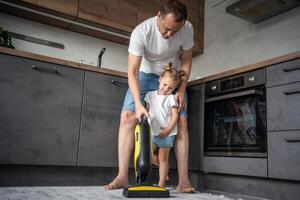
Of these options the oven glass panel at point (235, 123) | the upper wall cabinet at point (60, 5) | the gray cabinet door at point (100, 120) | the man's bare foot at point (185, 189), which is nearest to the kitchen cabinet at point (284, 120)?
the oven glass panel at point (235, 123)

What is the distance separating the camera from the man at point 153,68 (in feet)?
5.58

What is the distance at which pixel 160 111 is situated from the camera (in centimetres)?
176

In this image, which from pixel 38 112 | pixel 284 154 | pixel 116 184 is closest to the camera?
pixel 284 154

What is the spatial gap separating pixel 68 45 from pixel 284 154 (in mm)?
1843

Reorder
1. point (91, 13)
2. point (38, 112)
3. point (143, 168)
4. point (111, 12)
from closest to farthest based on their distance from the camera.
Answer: point (143, 168)
point (38, 112)
point (91, 13)
point (111, 12)

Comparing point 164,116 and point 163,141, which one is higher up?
point 164,116

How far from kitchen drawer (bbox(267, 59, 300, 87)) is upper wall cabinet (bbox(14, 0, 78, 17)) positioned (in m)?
1.45

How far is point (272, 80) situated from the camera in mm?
1681

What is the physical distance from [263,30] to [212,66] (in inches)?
22.5

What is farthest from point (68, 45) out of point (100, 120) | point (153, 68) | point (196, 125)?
point (196, 125)

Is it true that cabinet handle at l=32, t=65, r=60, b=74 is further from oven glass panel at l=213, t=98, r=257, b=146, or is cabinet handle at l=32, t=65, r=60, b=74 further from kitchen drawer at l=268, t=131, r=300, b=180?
kitchen drawer at l=268, t=131, r=300, b=180

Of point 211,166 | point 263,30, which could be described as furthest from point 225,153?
point 263,30

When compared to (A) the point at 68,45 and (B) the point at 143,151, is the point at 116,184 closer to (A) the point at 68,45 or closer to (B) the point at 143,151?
(B) the point at 143,151

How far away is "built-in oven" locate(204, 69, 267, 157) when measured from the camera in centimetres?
173
